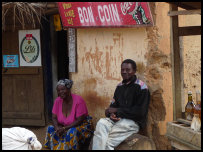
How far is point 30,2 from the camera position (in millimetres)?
5441

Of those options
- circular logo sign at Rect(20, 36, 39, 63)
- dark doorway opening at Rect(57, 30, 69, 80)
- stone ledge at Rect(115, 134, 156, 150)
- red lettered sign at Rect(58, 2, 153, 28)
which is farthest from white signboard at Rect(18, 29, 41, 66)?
stone ledge at Rect(115, 134, 156, 150)

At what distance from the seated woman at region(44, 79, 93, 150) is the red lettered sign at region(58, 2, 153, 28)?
98cm

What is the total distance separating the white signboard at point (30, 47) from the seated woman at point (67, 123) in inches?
79.2

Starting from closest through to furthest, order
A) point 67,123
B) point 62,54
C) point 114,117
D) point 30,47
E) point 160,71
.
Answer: point 114,117
point 160,71
point 67,123
point 30,47
point 62,54

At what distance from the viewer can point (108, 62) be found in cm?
505

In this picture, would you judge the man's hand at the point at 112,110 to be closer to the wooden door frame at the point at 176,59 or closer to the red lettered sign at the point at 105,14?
the wooden door frame at the point at 176,59

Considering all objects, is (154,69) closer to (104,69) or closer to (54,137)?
(104,69)

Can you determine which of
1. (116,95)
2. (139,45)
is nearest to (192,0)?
(139,45)

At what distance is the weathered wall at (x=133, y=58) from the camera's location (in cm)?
447

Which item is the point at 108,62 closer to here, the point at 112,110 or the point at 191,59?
the point at 112,110

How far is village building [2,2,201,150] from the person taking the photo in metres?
4.15

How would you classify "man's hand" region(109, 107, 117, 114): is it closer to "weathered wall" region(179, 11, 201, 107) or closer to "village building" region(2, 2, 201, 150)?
"village building" region(2, 2, 201, 150)

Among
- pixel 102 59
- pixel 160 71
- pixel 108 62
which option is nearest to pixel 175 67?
pixel 160 71

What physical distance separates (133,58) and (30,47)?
266 centimetres
